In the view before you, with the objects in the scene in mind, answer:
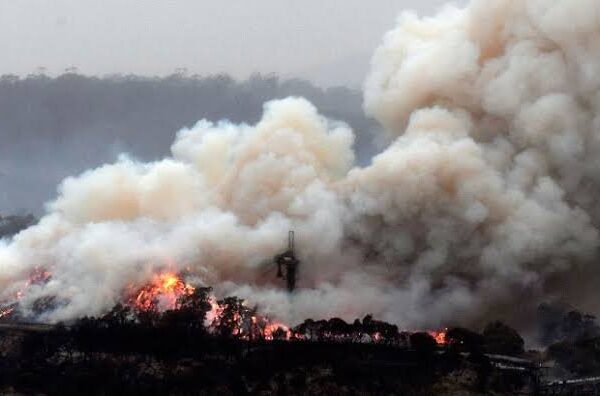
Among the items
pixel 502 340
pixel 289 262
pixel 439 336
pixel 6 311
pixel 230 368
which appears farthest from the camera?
pixel 6 311

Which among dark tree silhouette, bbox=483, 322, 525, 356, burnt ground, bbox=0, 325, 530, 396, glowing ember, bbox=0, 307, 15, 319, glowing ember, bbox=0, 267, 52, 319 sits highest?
glowing ember, bbox=0, 267, 52, 319

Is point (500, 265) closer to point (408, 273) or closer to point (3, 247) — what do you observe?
point (408, 273)

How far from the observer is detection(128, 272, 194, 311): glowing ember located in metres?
76.0

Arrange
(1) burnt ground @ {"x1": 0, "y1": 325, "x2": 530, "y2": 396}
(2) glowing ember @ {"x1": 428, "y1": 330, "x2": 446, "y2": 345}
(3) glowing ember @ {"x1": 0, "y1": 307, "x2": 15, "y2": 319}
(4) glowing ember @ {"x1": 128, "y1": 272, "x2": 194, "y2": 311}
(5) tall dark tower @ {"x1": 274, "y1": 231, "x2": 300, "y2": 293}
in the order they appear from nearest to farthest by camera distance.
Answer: (1) burnt ground @ {"x1": 0, "y1": 325, "x2": 530, "y2": 396} → (2) glowing ember @ {"x1": 428, "y1": 330, "x2": 446, "y2": 345} → (4) glowing ember @ {"x1": 128, "y1": 272, "x2": 194, "y2": 311} → (5) tall dark tower @ {"x1": 274, "y1": 231, "x2": 300, "y2": 293} → (3) glowing ember @ {"x1": 0, "y1": 307, "x2": 15, "y2": 319}

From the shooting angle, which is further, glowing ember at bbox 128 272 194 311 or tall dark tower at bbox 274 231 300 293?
tall dark tower at bbox 274 231 300 293

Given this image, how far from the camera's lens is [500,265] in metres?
73.7

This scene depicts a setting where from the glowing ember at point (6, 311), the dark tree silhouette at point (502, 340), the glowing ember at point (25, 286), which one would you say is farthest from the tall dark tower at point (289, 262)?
the glowing ember at point (6, 311)

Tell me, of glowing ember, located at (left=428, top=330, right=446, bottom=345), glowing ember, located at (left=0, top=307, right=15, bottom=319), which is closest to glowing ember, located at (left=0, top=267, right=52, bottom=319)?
glowing ember, located at (left=0, top=307, right=15, bottom=319)

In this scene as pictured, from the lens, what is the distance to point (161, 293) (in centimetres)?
7750

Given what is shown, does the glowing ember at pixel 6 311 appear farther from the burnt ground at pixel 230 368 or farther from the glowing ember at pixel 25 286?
the burnt ground at pixel 230 368

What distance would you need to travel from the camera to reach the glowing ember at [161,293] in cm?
7600

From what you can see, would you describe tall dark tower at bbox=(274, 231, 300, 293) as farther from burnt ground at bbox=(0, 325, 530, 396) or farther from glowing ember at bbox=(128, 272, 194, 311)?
burnt ground at bbox=(0, 325, 530, 396)

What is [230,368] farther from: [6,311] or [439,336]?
[6,311]

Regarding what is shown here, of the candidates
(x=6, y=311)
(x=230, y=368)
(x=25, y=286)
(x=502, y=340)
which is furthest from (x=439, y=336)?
(x=25, y=286)
